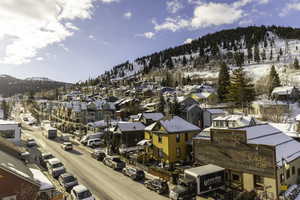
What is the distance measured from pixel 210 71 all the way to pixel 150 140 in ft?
391

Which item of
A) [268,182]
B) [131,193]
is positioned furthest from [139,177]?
[268,182]

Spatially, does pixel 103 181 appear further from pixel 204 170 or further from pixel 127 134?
pixel 127 134

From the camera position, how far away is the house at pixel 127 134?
4341 cm

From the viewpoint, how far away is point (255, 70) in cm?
12125

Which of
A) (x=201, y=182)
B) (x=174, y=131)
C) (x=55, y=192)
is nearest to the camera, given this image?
(x=55, y=192)

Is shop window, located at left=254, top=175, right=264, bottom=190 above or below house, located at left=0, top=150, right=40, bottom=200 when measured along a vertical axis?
below

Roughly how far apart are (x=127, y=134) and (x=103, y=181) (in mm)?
17393

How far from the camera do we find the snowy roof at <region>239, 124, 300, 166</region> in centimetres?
2267

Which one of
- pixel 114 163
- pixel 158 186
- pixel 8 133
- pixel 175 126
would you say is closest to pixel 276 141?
pixel 175 126

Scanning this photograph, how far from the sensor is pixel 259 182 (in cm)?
2178

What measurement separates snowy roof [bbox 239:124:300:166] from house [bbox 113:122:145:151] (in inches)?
949

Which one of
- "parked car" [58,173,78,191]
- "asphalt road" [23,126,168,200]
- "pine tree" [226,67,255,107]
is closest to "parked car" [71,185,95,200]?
"asphalt road" [23,126,168,200]

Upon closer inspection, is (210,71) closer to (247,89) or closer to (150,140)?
(247,89)

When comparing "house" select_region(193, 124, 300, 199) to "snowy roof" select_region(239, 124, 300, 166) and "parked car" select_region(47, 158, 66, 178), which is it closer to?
"snowy roof" select_region(239, 124, 300, 166)
